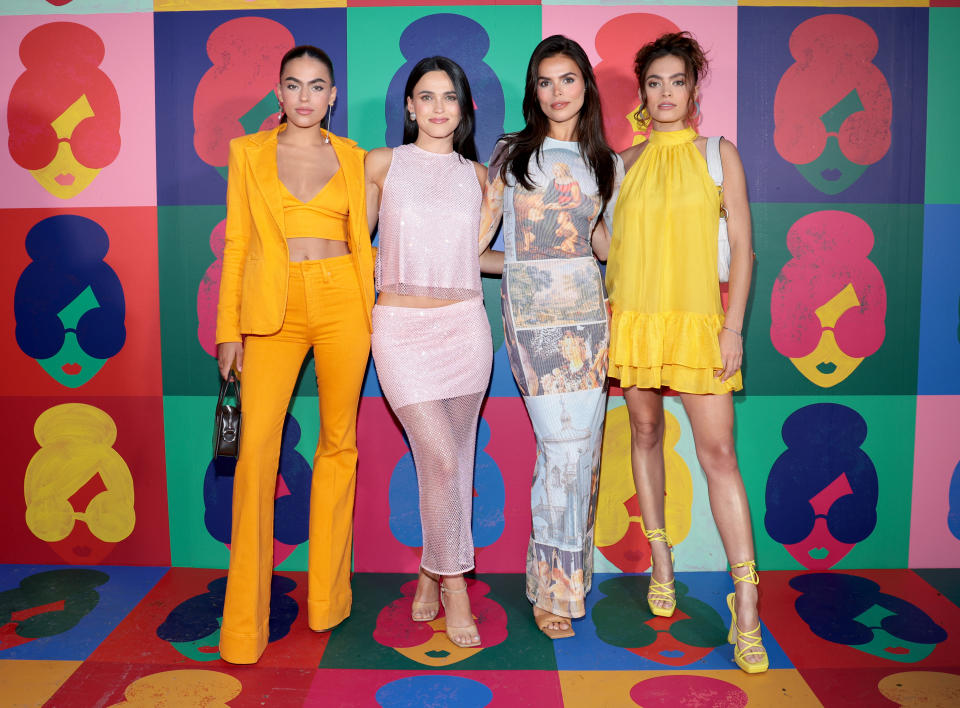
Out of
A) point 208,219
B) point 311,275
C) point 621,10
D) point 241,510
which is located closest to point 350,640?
point 241,510

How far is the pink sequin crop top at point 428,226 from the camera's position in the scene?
113 inches

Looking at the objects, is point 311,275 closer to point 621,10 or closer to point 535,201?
point 535,201

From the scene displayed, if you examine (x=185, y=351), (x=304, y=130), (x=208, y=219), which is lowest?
(x=185, y=351)

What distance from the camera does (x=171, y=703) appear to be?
2531 mm

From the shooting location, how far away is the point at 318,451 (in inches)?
122

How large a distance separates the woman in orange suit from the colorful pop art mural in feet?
1.71

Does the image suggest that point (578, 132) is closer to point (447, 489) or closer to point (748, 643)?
point (447, 489)

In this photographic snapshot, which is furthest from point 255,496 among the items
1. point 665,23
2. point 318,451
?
point 665,23

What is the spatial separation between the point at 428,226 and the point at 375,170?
1.01 ft

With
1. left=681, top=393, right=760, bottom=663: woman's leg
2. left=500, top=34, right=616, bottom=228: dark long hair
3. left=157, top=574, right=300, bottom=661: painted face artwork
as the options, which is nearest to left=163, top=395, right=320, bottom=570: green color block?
left=157, top=574, right=300, bottom=661: painted face artwork

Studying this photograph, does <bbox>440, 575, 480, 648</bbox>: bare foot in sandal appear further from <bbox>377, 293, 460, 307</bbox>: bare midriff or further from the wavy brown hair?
the wavy brown hair

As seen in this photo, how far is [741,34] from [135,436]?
125 inches

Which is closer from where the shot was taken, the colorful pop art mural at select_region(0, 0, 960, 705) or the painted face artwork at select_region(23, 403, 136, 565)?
the colorful pop art mural at select_region(0, 0, 960, 705)

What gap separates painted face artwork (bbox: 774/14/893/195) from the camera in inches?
133
